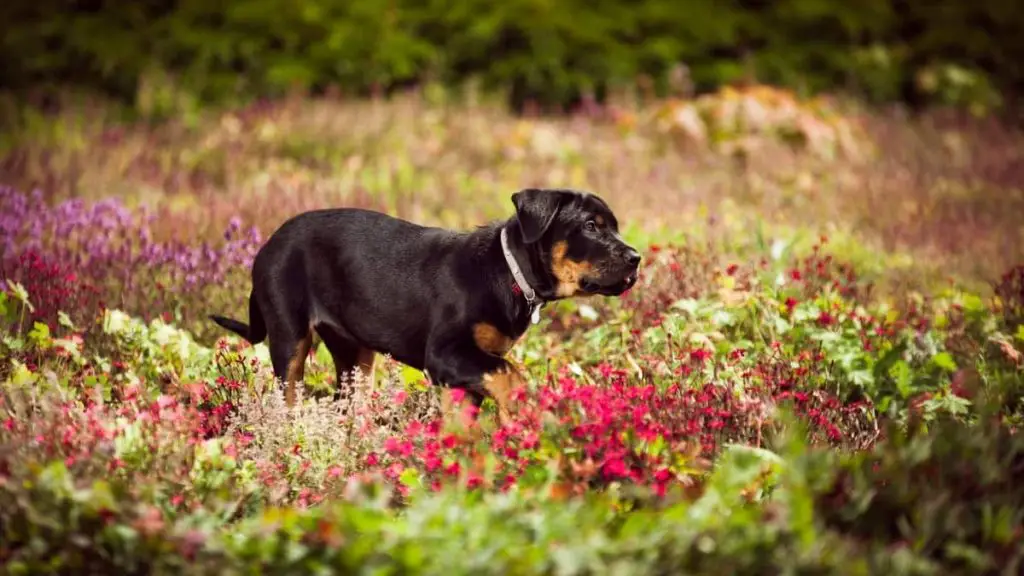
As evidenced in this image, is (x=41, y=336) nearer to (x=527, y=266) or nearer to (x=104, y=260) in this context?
(x=104, y=260)

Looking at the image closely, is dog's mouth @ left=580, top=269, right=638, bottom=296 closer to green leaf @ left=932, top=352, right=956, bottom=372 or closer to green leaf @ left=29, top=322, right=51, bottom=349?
green leaf @ left=932, top=352, right=956, bottom=372

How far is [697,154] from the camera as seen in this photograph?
1195 centimetres

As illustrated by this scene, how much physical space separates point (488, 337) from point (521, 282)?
0.91ft

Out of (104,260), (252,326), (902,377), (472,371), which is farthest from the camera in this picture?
(104,260)

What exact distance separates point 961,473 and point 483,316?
A: 207 cm

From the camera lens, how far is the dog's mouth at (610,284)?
475cm

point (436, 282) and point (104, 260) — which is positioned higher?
point (436, 282)

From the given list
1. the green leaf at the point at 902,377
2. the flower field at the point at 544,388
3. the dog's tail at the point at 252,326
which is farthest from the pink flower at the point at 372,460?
→ the green leaf at the point at 902,377

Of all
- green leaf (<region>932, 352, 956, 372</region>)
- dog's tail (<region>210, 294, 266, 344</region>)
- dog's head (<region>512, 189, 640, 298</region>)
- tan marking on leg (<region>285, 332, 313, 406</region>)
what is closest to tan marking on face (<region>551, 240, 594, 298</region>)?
dog's head (<region>512, 189, 640, 298</region>)

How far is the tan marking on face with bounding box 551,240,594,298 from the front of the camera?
4816mm

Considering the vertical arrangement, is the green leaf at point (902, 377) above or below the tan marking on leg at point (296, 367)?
above

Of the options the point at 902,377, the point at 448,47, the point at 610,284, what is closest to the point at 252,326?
the point at 610,284

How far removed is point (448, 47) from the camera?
14.8m

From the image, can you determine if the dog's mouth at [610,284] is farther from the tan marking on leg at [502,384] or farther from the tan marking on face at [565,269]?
the tan marking on leg at [502,384]
